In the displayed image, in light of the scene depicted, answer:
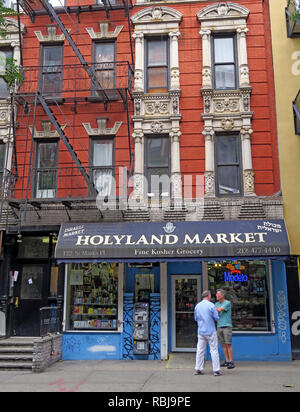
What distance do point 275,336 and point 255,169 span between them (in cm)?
473

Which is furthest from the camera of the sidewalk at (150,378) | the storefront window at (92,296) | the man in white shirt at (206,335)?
the storefront window at (92,296)

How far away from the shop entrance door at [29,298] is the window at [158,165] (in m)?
4.17

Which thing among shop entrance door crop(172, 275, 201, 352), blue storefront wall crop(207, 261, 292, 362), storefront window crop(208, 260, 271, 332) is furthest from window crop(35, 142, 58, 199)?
blue storefront wall crop(207, 261, 292, 362)

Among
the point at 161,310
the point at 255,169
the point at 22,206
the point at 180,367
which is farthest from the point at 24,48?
the point at 180,367

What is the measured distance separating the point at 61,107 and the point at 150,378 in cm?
844

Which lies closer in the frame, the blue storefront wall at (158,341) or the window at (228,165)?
the blue storefront wall at (158,341)

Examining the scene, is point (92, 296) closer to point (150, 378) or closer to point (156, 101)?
point (150, 378)

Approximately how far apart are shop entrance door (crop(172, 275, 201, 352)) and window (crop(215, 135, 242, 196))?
2.78 m

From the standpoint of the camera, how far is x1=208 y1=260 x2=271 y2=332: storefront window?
36.0ft

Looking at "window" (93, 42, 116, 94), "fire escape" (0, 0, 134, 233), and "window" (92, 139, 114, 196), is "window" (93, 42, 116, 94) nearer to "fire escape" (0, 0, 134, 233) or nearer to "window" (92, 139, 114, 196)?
"fire escape" (0, 0, 134, 233)

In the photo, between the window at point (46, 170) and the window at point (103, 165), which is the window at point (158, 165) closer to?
the window at point (103, 165)

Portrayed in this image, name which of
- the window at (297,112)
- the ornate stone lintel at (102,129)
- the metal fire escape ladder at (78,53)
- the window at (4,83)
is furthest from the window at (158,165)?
the window at (4,83)

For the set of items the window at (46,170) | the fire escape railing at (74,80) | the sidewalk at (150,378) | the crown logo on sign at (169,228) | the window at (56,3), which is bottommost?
the sidewalk at (150,378)

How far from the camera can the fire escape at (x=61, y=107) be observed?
461 inches
